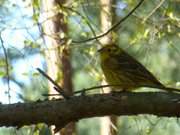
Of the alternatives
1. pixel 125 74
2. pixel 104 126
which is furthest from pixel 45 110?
pixel 104 126

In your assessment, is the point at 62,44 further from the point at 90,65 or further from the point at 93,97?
the point at 93,97

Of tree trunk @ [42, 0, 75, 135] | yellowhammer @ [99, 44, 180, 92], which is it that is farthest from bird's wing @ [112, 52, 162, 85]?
tree trunk @ [42, 0, 75, 135]

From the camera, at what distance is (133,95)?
3195 millimetres

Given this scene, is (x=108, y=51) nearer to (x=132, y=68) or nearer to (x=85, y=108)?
(x=132, y=68)

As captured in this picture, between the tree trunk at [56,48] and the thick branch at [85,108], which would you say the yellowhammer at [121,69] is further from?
the thick branch at [85,108]

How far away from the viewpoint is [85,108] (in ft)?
10.1

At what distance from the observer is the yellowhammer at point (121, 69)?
14.8 feet

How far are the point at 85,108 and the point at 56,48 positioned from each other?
7.84 ft

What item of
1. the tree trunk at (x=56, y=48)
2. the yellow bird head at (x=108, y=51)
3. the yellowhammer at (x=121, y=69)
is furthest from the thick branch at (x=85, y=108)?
the tree trunk at (x=56, y=48)

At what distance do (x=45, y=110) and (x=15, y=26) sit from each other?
2.50 m

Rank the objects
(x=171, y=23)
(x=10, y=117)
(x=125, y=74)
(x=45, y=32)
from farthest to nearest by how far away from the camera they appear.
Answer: (x=45, y=32)
(x=171, y=23)
(x=125, y=74)
(x=10, y=117)

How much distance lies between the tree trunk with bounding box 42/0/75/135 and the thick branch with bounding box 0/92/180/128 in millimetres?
Answer: 2224

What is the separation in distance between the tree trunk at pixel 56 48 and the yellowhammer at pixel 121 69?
0.60 metres

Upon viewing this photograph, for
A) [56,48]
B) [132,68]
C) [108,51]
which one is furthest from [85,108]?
[56,48]
